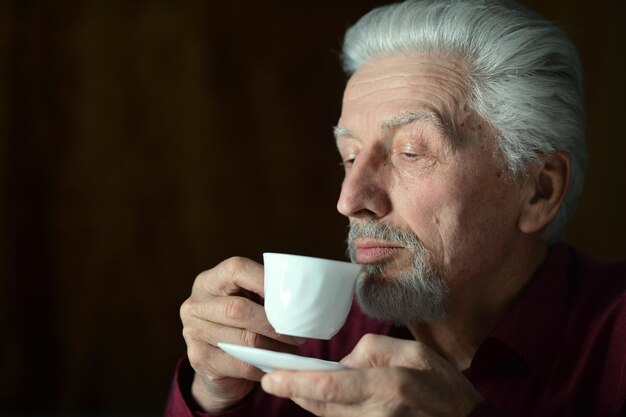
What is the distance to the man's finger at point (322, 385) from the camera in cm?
104

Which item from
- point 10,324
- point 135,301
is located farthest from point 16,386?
point 135,301

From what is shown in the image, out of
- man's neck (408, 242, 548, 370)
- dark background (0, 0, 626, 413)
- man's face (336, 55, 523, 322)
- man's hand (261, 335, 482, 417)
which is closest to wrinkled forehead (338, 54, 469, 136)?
man's face (336, 55, 523, 322)

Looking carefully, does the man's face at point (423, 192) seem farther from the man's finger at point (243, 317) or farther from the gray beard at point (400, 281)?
the man's finger at point (243, 317)

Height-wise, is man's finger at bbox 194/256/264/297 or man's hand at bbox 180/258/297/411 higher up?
man's finger at bbox 194/256/264/297

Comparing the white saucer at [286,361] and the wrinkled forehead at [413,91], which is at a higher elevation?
the wrinkled forehead at [413,91]

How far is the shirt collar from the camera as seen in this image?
156 cm

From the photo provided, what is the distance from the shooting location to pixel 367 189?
154cm

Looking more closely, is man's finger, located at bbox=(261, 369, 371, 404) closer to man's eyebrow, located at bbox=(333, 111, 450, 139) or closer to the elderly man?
the elderly man

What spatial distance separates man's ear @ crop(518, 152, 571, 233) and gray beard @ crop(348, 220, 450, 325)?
265 millimetres

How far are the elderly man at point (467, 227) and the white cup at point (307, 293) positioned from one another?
0.10 metres

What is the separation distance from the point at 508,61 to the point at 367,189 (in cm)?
42

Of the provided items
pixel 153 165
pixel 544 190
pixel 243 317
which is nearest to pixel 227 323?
pixel 243 317

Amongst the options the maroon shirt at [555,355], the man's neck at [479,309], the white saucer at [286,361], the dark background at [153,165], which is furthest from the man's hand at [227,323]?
the dark background at [153,165]

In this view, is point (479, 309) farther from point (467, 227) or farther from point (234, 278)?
point (234, 278)
